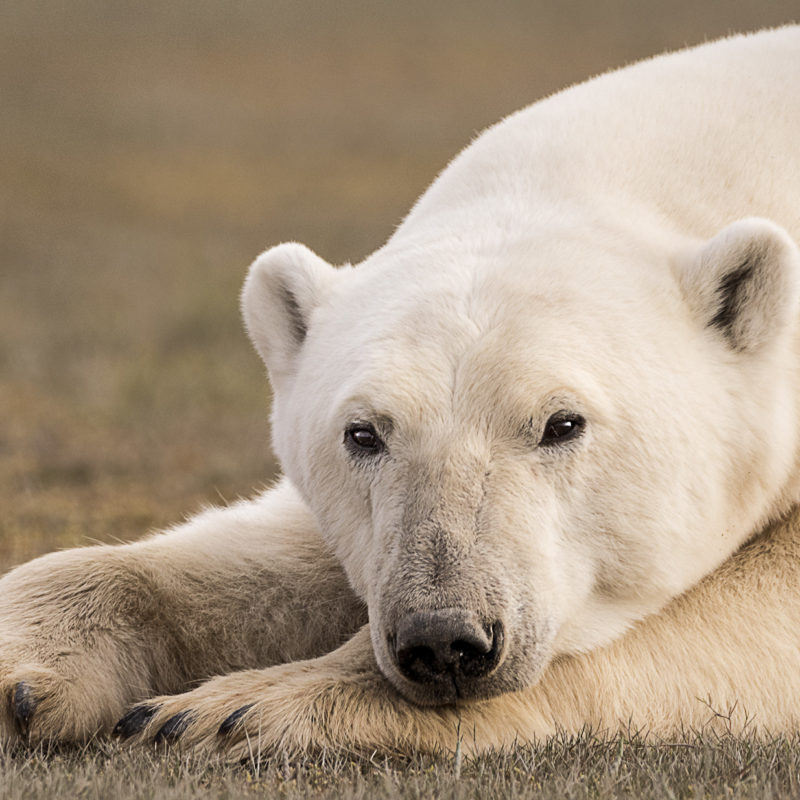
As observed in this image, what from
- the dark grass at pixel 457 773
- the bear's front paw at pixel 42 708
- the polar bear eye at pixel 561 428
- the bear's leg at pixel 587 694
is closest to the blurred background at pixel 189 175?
the bear's front paw at pixel 42 708

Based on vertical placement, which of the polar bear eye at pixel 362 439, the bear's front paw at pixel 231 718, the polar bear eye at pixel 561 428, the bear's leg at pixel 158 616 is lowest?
the bear's leg at pixel 158 616

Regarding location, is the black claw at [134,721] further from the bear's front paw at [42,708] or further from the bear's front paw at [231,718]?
the bear's front paw at [42,708]

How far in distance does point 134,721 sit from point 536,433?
1149 mm

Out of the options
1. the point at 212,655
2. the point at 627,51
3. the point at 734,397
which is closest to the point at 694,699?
the point at 734,397

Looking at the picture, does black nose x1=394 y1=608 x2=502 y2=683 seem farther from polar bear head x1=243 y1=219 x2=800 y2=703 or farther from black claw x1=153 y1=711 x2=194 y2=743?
black claw x1=153 y1=711 x2=194 y2=743

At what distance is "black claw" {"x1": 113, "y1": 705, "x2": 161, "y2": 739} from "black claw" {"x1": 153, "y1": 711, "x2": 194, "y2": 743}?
54 millimetres

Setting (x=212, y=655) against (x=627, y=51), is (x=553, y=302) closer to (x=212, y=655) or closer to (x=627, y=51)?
(x=212, y=655)

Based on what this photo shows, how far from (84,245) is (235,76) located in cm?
1179

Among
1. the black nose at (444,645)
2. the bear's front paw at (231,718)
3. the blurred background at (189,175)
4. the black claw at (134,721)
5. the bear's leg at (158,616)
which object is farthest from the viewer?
the blurred background at (189,175)

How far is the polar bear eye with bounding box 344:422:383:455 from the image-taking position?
10.3ft

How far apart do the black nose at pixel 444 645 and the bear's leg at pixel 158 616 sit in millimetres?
896

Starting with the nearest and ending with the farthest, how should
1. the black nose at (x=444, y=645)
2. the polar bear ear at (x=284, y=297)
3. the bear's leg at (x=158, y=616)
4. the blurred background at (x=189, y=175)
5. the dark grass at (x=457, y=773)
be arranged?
the dark grass at (x=457, y=773), the black nose at (x=444, y=645), the bear's leg at (x=158, y=616), the polar bear ear at (x=284, y=297), the blurred background at (x=189, y=175)

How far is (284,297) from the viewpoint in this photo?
3.88 meters

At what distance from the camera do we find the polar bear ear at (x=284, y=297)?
3.80m
